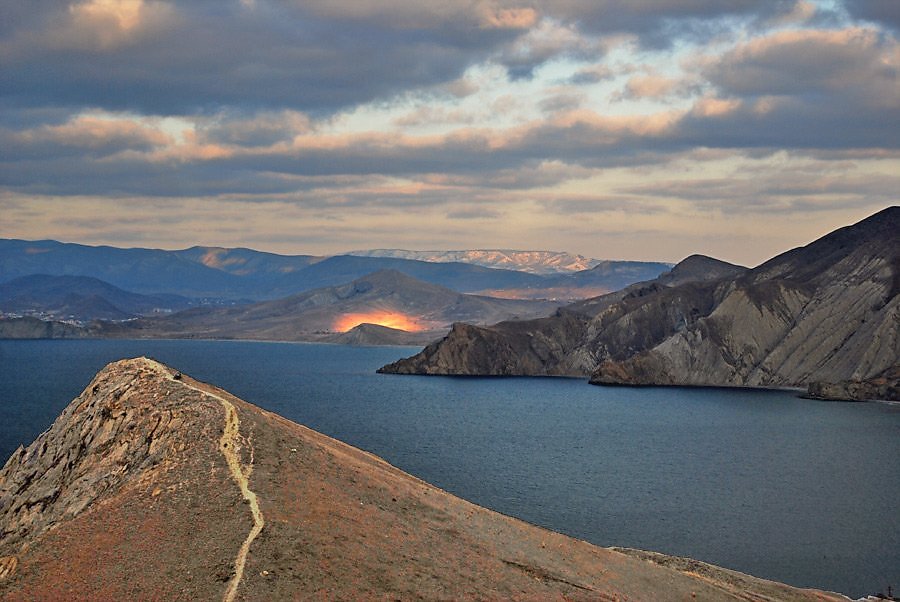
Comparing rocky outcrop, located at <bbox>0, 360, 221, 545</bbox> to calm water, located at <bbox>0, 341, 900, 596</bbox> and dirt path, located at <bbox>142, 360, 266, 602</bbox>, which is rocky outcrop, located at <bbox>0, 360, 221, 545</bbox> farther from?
calm water, located at <bbox>0, 341, 900, 596</bbox>

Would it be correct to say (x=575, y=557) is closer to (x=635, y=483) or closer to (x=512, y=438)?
(x=635, y=483)

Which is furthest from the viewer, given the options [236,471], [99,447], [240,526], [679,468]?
[679,468]

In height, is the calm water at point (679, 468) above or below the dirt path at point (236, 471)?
below

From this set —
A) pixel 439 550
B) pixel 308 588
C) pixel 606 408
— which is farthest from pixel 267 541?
pixel 606 408

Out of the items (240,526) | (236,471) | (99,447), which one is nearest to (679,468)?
(236,471)

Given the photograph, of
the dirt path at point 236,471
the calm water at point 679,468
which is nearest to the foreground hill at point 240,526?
the dirt path at point 236,471

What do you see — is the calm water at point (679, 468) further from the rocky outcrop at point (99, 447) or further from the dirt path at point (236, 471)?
the rocky outcrop at point (99, 447)

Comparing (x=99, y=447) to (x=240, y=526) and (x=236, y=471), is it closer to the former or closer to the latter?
(x=236, y=471)
